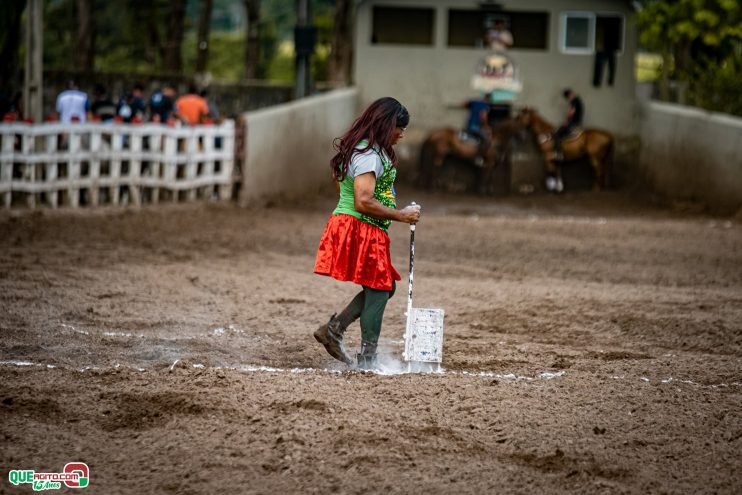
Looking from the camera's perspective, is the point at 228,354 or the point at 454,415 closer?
the point at 454,415

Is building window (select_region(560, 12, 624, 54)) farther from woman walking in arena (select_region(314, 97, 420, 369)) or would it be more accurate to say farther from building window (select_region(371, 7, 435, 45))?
woman walking in arena (select_region(314, 97, 420, 369))

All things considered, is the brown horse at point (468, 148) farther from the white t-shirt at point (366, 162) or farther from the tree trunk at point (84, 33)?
the white t-shirt at point (366, 162)

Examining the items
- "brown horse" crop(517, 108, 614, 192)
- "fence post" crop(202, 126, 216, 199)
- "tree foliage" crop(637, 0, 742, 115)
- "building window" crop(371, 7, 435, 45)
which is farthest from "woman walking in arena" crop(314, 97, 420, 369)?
"building window" crop(371, 7, 435, 45)

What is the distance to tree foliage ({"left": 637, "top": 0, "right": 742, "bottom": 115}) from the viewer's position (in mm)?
23312

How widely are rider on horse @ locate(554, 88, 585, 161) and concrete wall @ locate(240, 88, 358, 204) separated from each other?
4.91 metres

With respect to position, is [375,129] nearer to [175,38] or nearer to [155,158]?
[155,158]

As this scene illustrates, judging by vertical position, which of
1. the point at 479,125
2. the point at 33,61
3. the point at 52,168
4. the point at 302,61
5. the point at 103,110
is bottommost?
the point at 52,168

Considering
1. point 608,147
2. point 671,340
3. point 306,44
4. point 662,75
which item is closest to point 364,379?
point 671,340

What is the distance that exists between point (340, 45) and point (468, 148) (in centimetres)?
959

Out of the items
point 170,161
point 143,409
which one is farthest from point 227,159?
point 143,409

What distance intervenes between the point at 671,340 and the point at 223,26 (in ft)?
202

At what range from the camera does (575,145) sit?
84.1 ft

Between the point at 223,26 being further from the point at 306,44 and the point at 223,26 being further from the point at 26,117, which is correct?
the point at 26,117

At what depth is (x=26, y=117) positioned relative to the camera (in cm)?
1756
